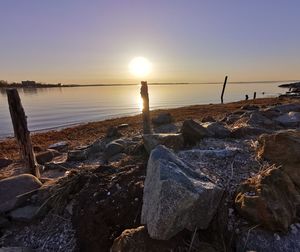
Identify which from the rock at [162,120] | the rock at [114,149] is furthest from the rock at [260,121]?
the rock at [162,120]

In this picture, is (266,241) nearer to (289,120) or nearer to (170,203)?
(170,203)

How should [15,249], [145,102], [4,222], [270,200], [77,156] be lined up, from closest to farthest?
[270,200]
[15,249]
[4,222]
[77,156]
[145,102]

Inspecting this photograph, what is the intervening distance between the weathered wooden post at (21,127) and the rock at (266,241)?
609 centimetres

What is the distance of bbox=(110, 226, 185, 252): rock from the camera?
11.3 ft

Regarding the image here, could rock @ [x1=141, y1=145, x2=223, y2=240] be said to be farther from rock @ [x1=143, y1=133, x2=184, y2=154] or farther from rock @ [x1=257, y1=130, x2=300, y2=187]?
rock @ [x1=143, y1=133, x2=184, y2=154]

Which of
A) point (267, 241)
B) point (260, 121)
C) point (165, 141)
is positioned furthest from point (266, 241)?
point (260, 121)

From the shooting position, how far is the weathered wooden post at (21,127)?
25.2 ft

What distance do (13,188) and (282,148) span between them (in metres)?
5.46

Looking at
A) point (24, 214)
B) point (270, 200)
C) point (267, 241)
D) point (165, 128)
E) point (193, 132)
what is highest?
point (193, 132)

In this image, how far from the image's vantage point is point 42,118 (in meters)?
29.2

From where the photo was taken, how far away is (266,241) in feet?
13.1

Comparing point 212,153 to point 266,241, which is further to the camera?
point 212,153

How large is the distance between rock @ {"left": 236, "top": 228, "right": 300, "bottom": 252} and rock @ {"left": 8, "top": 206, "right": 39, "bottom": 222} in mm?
3649

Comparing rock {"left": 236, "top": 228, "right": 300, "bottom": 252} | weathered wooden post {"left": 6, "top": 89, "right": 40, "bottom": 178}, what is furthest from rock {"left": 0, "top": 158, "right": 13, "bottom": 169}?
rock {"left": 236, "top": 228, "right": 300, "bottom": 252}
